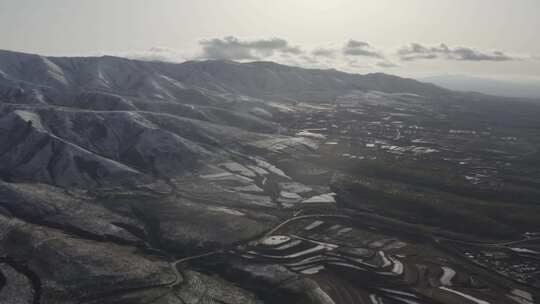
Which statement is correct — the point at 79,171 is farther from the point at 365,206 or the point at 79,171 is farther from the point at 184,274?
the point at 365,206

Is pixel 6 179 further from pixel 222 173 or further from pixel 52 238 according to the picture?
pixel 222 173

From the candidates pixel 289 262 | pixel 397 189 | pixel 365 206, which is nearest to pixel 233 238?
pixel 289 262

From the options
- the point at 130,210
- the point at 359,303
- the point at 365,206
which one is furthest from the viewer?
the point at 365,206

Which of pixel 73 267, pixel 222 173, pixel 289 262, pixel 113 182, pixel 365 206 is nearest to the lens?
pixel 73 267

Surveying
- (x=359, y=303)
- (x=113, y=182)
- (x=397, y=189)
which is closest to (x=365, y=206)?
(x=397, y=189)

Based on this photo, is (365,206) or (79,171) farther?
(79,171)

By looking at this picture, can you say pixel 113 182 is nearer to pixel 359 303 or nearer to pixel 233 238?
pixel 233 238

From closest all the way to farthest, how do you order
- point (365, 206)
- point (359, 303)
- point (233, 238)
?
point (359, 303) < point (233, 238) < point (365, 206)

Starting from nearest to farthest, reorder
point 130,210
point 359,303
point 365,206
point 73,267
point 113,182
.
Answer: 1. point 359,303
2. point 73,267
3. point 130,210
4. point 365,206
5. point 113,182

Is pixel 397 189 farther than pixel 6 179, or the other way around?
pixel 397 189
